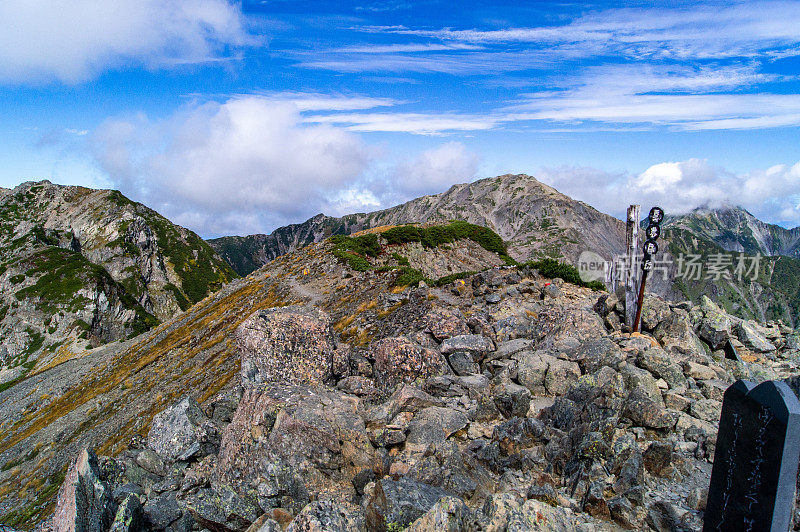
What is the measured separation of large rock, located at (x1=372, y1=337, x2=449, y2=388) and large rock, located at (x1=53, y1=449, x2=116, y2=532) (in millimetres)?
6375

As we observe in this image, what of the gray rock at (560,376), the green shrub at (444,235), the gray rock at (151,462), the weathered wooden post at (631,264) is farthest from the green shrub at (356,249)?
the gray rock at (560,376)

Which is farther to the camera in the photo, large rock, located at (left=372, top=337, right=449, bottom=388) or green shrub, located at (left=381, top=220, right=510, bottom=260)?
green shrub, located at (left=381, top=220, right=510, bottom=260)

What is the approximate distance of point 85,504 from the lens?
678 cm

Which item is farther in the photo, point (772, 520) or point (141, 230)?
point (141, 230)

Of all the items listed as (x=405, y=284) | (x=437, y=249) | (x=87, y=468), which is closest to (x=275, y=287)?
(x=405, y=284)

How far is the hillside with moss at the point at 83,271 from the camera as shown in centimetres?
7494

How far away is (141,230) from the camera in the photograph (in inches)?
4872

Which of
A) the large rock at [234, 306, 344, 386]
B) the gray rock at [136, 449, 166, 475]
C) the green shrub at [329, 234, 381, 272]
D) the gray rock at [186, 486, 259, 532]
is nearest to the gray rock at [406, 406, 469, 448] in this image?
the gray rock at [186, 486, 259, 532]

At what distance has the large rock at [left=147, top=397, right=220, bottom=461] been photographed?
963cm

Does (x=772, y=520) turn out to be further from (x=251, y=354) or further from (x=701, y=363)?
(x=251, y=354)

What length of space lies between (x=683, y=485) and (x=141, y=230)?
145663mm

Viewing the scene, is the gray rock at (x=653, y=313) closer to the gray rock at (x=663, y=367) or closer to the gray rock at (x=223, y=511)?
the gray rock at (x=663, y=367)

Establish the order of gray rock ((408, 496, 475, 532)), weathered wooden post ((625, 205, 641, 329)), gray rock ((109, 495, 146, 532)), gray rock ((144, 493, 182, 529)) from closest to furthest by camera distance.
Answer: gray rock ((408, 496, 475, 532))
gray rock ((109, 495, 146, 532))
gray rock ((144, 493, 182, 529))
weathered wooden post ((625, 205, 641, 329))

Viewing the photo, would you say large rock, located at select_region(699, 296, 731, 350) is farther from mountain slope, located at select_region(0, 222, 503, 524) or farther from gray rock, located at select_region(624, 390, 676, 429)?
mountain slope, located at select_region(0, 222, 503, 524)
